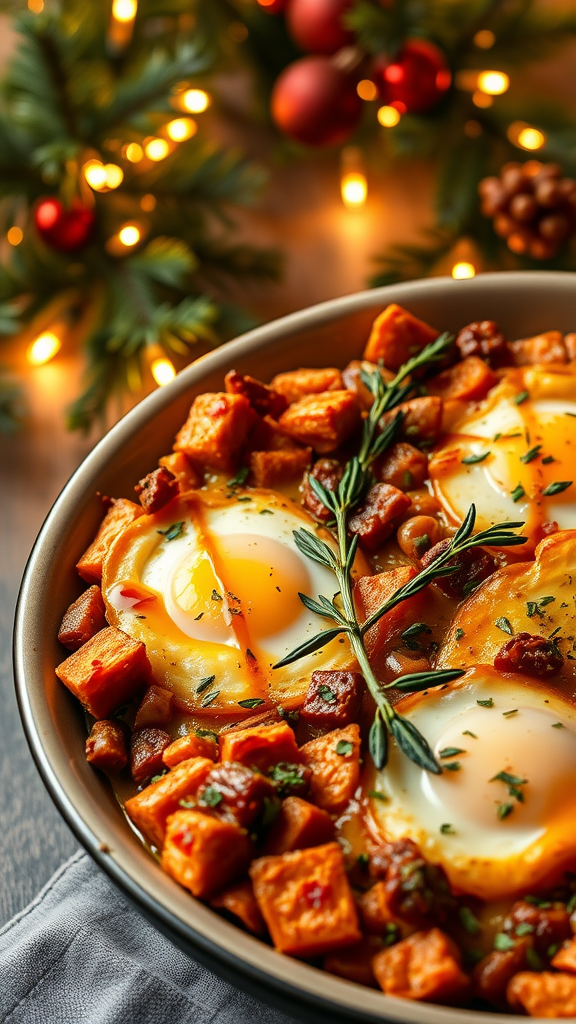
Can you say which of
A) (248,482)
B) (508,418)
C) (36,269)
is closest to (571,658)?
(508,418)

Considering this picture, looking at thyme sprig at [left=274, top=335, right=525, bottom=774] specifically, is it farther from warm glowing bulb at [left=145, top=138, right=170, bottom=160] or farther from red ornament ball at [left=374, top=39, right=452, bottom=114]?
warm glowing bulb at [left=145, top=138, right=170, bottom=160]

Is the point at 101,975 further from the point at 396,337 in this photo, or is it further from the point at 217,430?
the point at 396,337

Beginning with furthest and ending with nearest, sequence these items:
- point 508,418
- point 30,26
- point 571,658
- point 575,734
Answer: point 30,26
point 508,418
point 571,658
point 575,734

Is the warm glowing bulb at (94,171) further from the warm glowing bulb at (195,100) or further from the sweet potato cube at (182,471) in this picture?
the sweet potato cube at (182,471)

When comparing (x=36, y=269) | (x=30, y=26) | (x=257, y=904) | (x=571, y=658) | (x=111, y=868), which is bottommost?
(x=571, y=658)

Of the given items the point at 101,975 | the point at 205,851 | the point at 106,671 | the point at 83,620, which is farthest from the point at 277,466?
the point at 101,975

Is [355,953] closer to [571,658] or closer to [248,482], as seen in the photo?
[571,658]
